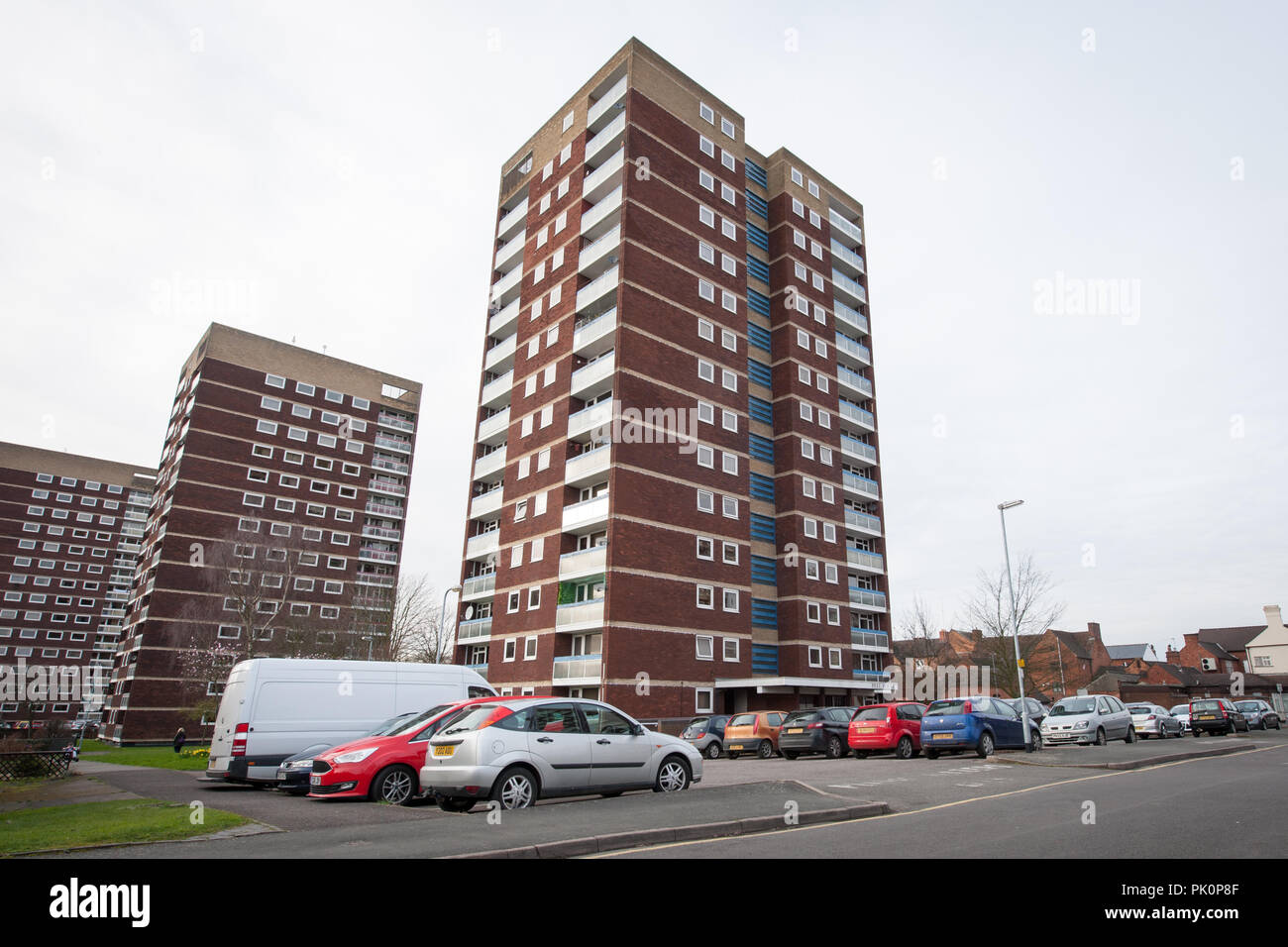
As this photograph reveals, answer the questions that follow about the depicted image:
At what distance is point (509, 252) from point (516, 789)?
44.2 m

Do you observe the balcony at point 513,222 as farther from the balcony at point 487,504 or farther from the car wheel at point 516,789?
the car wheel at point 516,789

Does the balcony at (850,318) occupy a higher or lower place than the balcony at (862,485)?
higher

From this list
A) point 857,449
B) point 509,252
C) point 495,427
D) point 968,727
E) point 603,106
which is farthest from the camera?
point 857,449

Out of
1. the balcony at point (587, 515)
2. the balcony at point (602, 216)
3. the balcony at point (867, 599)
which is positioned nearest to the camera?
the balcony at point (587, 515)

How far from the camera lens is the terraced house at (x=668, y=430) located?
115 feet

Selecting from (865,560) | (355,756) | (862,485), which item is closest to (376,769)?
(355,756)

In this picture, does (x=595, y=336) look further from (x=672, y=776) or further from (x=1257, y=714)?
(x=1257, y=714)

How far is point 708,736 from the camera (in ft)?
88.8

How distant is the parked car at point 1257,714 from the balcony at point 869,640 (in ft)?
56.5

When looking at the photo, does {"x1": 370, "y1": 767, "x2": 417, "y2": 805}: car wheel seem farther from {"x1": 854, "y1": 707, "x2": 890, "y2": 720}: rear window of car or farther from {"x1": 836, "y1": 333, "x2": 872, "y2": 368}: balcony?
{"x1": 836, "y1": 333, "x2": 872, "y2": 368}: balcony

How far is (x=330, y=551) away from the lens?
221 ft

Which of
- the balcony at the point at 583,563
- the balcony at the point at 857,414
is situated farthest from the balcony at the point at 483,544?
the balcony at the point at 857,414
